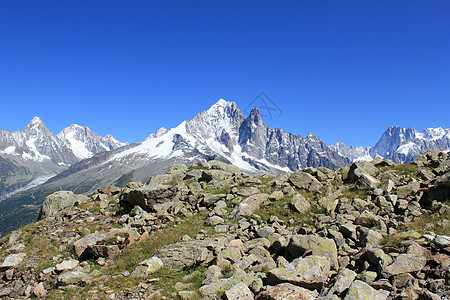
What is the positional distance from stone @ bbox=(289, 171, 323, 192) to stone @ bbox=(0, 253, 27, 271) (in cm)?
2343

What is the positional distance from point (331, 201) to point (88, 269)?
1825cm

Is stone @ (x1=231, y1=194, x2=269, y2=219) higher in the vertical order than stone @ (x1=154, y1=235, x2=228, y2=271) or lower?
higher

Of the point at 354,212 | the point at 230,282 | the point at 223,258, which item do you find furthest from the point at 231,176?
the point at 230,282

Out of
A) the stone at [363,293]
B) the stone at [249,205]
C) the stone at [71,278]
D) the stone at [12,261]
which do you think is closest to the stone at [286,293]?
the stone at [363,293]

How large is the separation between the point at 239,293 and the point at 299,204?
12409 millimetres

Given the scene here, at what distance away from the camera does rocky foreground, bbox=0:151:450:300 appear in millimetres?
11266

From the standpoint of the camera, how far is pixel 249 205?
2297 cm

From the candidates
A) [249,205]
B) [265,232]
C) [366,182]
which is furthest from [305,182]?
[265,232]

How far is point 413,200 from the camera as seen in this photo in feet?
65.2

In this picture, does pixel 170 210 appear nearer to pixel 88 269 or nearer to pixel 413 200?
pixel 88 269

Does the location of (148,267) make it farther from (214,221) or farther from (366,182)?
(366,182)

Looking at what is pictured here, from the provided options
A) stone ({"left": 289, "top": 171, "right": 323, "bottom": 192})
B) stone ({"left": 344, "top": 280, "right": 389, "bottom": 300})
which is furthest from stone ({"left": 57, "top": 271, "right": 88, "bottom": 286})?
stone ({"left": 289, "top": 171, "right": 323, "bottom": 192})

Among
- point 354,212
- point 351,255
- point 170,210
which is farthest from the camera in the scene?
point 170,210

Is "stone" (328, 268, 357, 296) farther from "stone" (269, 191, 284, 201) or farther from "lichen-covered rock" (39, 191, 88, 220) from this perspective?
"lichen-covered rock" (39, 191, 88, 220)
